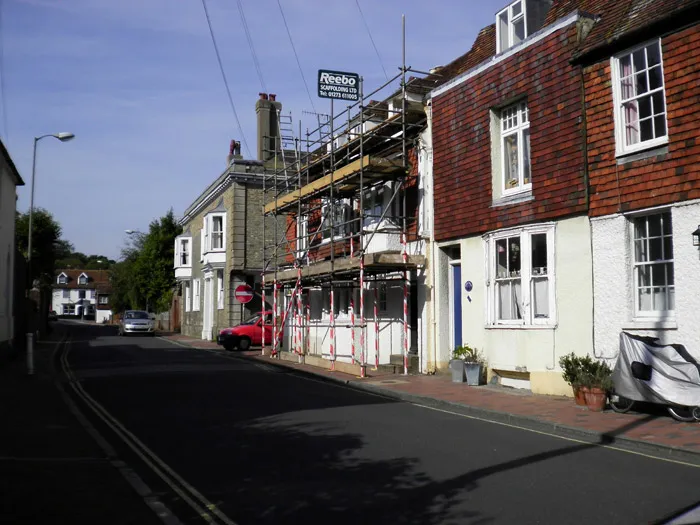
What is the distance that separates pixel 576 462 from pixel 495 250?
24.7 feet

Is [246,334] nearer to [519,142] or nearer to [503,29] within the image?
[519,142]

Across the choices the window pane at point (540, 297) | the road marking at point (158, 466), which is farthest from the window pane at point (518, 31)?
the road marking at point (158, 466)

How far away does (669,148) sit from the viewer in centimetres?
1125

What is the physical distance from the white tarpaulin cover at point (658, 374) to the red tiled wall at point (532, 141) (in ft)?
9.78

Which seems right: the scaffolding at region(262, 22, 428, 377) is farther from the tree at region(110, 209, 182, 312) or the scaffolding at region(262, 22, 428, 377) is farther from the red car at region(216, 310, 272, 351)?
the tree at region(110, 209, 182, 312)

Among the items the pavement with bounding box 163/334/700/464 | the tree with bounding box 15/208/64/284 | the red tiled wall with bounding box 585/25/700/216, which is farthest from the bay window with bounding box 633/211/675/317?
the tree with bounding box 15/208/64/284

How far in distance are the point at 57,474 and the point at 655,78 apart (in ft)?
35.1

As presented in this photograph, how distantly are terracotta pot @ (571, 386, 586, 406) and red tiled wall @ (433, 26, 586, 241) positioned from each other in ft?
10.7

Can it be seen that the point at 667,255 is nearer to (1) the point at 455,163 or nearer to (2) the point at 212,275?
(1) the point at 455,163

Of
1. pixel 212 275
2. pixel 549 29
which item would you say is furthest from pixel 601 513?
pixel 212 275

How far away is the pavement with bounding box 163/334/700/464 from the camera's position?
888 centimetres

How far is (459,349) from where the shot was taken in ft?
51.1

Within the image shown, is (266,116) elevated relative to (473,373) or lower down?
elevated

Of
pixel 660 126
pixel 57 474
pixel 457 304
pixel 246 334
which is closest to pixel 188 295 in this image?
pixel 246 334
